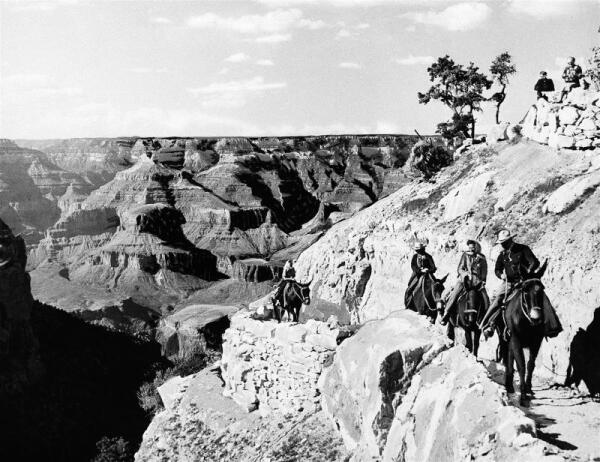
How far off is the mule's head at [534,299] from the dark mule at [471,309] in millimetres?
2173

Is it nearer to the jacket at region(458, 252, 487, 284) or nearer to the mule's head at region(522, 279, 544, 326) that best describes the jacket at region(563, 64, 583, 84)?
the jacket at region(458, 252, 487, 284)

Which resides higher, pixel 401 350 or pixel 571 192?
pixel 571 192

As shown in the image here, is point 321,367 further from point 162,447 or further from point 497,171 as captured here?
point 497,171

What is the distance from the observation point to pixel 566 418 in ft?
43.7

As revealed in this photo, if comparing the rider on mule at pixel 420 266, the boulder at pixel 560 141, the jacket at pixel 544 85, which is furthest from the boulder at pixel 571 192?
the rider on mule at pixel 420 266

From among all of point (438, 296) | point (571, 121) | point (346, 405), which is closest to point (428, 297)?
point (438, 296)

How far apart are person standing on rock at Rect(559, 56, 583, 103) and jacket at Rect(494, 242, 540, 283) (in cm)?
1773

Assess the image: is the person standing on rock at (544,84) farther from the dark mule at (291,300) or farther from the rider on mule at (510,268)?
the rider on mule at (510,268)

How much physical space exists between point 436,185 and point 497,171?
4906 mm

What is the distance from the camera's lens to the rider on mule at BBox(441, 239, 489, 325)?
53.9ft

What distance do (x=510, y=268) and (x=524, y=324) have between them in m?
1.23

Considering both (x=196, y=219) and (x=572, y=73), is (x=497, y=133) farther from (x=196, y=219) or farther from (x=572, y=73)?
(x=196, y=219)

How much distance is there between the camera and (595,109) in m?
28.1

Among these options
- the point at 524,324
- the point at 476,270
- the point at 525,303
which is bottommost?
the point at 524,324
